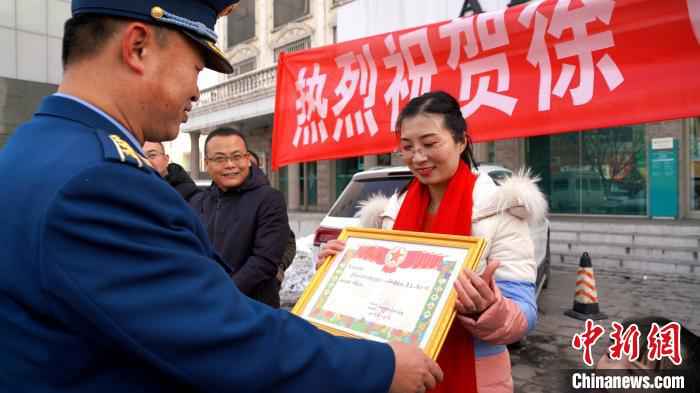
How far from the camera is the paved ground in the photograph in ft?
12.0

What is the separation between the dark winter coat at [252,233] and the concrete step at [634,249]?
6.76 metres

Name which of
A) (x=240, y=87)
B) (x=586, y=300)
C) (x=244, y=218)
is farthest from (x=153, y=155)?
(x=240, y=87)

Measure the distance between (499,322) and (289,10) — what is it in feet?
60.9

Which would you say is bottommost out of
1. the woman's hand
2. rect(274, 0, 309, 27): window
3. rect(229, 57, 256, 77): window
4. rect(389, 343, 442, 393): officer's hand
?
rect(389, 343, 442, 393): officer's hand

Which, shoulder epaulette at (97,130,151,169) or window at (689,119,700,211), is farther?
window at (689,119,700,211)

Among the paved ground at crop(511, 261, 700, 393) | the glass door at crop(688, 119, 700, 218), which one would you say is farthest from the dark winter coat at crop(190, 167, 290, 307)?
the glass door at crop(688, 119, 700, 218)

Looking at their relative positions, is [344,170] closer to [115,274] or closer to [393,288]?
[393,288]

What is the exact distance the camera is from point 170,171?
3.61 metres

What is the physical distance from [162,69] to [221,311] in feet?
1.75

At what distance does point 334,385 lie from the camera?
0.88 metres

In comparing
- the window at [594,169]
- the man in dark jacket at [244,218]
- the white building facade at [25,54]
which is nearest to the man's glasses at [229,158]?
→ the man in dark jacket at [244,218]

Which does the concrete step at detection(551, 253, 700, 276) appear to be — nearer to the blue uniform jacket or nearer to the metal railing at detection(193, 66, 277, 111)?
the blue uniform jacket

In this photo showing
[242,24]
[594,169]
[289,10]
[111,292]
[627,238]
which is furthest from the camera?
[242,24]

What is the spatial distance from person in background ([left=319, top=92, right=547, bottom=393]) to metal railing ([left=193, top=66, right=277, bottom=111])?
12.7m
